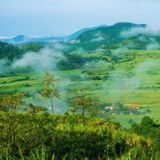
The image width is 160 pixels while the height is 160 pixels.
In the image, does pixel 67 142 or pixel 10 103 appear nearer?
pixel 67 142

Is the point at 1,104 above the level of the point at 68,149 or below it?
below

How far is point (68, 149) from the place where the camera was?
15.6 meters

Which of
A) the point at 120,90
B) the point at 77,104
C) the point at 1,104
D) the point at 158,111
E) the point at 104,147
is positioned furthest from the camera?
the point at 120,90

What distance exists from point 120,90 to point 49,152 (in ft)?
577

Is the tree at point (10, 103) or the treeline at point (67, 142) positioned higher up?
the treeline at point (67, 142)

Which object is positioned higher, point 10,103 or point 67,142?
point 67,142

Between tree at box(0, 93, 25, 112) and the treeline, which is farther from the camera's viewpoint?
tree at box(0, 93, 25, 112)

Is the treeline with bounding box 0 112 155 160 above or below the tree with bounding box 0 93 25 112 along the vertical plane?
above

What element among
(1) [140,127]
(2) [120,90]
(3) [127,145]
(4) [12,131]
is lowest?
(2) [120,90]

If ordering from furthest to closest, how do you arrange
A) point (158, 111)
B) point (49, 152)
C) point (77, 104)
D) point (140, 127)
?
point (158, 111)
point (77, 104)
point (140, 127)
point (49, 152)

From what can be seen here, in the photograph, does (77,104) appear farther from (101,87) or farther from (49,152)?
(101,87)

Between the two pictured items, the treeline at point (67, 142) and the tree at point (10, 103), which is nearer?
the treeline at point (67, 142)

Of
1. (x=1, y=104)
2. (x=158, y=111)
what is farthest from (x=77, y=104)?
(x=158, y=111)

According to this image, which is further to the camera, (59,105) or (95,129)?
(59,105)
